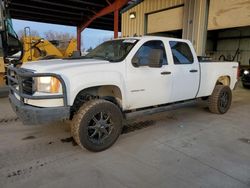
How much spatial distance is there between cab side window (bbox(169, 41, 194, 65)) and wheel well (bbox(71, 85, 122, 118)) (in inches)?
61.1

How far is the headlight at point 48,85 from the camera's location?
3184mm

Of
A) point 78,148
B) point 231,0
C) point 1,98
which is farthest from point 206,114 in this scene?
point 1,98

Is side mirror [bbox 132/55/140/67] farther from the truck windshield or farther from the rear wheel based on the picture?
the rear wheel

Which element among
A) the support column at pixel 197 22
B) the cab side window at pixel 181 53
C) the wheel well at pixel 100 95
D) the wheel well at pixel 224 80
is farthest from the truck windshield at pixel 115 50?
the support column at pixel 197 22

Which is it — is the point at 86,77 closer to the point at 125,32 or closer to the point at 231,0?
the point at 231,0

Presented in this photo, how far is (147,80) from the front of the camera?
4102 millimetres

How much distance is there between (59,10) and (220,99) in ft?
42.2

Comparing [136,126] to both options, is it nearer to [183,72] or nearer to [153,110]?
[153,110]

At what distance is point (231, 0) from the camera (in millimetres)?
8461

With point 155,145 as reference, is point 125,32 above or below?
above

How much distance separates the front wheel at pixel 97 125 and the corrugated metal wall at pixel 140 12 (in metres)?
8.31

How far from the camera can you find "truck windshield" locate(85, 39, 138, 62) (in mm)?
4098

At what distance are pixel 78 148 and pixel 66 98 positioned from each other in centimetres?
97

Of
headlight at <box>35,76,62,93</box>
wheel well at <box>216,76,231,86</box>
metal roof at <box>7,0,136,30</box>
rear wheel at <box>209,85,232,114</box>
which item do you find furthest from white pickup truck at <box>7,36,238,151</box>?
metal roof at <box>7,0,136,30</box>
